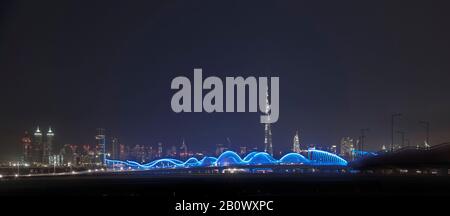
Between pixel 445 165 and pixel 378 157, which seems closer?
pixel 445 165
